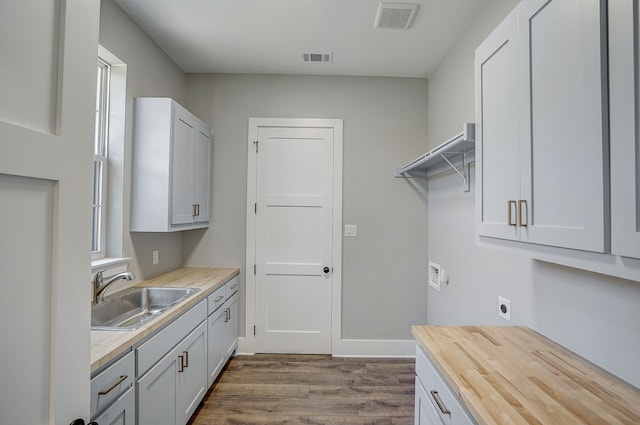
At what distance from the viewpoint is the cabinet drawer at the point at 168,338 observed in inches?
59.6

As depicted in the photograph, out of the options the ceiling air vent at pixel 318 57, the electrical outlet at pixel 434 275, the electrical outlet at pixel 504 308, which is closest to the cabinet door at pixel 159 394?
the electrical outlet at pixel 504 308

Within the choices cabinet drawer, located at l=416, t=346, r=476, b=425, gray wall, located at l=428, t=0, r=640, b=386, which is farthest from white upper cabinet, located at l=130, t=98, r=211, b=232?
gray wall, located at l=428, t=0, r=640, b=386

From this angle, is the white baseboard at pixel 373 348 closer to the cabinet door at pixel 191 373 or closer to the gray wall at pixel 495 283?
the gray wall at pixel 495 283

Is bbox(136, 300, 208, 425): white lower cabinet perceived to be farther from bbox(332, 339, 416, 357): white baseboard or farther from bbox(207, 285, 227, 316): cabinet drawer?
bbox(332, 339, 416, 357): white baseboard

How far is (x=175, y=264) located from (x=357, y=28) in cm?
262

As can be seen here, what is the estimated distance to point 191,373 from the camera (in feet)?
6.83

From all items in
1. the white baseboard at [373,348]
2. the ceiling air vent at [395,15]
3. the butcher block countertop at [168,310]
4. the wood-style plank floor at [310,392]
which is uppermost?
the ceiling air vent at [395,15]

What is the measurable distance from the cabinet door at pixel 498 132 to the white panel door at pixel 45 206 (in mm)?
1404

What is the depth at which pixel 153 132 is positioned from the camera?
7.73ft

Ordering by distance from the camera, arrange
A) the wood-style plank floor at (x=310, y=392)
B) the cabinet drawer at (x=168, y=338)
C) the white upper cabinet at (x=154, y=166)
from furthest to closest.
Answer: the white upper cabinet at (x=154, y=166) < the wood-style plank floor at (x=310, y=392) < the cabinet drawer at (x=168, y=338)

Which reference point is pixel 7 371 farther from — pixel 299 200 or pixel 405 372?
pixel 405 372

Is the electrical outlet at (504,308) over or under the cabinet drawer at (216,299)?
over

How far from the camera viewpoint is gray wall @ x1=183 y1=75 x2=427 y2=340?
318cm

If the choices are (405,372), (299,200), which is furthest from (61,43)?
(405,372)
